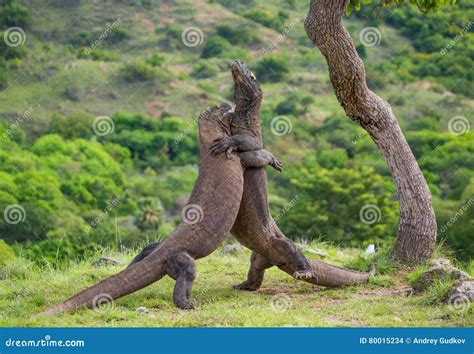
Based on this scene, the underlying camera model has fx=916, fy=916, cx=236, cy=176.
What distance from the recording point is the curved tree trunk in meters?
11.1

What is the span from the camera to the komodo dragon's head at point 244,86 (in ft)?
33.1

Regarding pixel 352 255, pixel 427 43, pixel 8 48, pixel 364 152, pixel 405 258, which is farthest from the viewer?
pixel 8 48

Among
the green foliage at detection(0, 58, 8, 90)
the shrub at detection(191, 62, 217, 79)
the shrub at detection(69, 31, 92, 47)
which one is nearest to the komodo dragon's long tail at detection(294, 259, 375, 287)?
the shrub at detection(191, 62, 217, 79)

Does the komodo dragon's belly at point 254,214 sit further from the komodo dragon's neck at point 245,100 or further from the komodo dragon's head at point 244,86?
the komodo dragon's head at point 244,86

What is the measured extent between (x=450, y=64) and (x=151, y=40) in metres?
20.8

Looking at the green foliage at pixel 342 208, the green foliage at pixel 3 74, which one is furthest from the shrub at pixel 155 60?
the green foliage at pixel 342 208

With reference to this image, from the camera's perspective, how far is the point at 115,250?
14258 mm

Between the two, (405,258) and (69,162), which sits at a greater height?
(405,258)

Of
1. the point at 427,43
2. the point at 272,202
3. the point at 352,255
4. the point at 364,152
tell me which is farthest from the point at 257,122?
the point at 427,43

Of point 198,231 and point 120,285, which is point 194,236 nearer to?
point 198,231

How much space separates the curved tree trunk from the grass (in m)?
0.44

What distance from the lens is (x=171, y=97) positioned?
60.8 m

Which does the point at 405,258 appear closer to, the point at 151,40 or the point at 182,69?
the point at 182,69

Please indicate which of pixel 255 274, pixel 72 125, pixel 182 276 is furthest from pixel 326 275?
pixel 72 125
